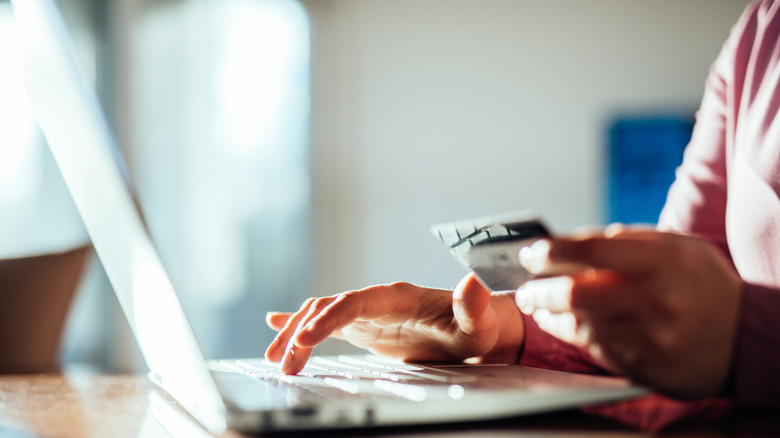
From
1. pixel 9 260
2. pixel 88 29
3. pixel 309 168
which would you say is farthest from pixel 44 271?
pixel 309 168

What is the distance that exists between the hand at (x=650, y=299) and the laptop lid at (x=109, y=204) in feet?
0.74

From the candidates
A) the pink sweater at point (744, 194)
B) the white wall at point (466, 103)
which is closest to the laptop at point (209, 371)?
the pink sweater at point (744, 194)

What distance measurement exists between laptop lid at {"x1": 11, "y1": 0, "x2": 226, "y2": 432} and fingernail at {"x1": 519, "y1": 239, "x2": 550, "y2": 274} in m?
0.20

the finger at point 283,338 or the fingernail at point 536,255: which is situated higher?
the fingernail at point 536,255

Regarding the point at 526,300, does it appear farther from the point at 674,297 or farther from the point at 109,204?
the point at 109,204

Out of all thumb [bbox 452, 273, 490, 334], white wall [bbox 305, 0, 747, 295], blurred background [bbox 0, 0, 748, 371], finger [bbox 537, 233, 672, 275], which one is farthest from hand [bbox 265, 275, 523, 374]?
white wall [bbox 305, 0, 747, 295]

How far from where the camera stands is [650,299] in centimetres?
43

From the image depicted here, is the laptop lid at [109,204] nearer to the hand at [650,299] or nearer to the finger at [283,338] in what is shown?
the finger at [283,338]

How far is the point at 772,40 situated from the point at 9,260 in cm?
127

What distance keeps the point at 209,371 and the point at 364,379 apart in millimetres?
184

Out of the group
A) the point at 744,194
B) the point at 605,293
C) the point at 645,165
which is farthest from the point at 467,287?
the point at 645,165

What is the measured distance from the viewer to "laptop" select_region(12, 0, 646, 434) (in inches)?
16.1

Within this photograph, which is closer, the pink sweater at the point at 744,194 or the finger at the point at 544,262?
the finger at the point at 544,262

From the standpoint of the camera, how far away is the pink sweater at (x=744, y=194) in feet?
1.66
